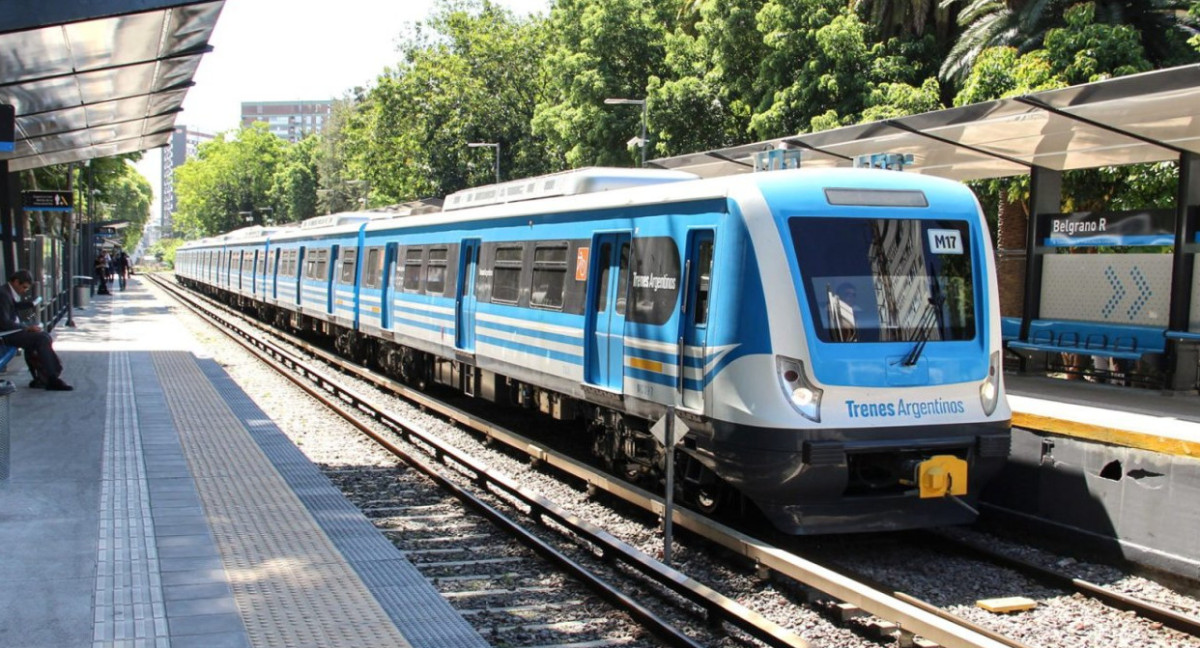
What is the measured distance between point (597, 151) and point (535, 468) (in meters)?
28.3

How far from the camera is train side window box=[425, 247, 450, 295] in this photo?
1429 cm

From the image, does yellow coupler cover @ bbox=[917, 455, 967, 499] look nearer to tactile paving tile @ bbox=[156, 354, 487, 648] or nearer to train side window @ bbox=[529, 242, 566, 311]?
tactile paving tile @ bbox=[156, 354, 487, 648]

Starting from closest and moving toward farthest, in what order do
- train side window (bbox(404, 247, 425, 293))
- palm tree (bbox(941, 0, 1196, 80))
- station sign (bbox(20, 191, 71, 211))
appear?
train side window (bbox(404, 247, 425, 293)) → station sign (bbox(20, 191, 71, 211)) → palm tree (bbox(941, 0, 1196, 80))

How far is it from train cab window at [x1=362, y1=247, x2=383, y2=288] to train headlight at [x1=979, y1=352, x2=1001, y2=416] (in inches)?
454

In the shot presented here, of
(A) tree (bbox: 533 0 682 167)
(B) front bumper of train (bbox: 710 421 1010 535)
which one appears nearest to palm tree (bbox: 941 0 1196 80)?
(A) tree (bbox: 533 0 682 167)

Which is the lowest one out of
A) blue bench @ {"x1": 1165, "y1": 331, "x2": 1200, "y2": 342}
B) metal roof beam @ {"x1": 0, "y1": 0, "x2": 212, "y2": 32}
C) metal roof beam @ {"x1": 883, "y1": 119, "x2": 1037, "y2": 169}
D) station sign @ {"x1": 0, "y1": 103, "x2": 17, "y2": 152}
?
blue bench @ {"x1": 1165, "y1": 331, "x2": 1200, "y2": 342}

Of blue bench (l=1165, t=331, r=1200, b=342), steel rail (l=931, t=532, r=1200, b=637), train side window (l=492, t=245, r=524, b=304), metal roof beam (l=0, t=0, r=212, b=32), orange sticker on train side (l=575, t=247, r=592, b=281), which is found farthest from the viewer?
train side window (l=492, t=245, r=524, b=304)

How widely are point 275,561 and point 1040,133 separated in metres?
8.69

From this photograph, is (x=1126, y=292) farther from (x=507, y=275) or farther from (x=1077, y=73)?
(x=1077, y=73)

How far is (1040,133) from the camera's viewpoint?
37.6 feet

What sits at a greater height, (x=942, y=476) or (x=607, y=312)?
(x=607, y=312)

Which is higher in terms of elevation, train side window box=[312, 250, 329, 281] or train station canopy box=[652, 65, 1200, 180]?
train station canopy box=[652, 65, 1200, 180]

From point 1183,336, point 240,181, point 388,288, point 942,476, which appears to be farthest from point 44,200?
point 240,181

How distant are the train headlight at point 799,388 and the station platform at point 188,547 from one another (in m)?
2.61
